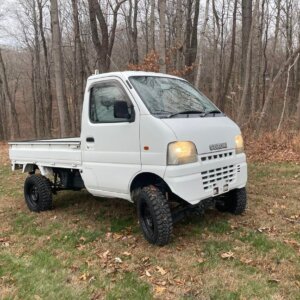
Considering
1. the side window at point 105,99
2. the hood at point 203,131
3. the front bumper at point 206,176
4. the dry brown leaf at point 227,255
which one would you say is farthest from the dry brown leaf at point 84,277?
the side window at point 105,99

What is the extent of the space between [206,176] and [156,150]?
0.78 metres

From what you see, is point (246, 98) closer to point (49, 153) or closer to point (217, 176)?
point (49, 153)

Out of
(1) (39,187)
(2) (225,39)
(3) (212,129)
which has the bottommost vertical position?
(1) (39,187)

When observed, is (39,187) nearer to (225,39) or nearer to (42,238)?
(42,238)

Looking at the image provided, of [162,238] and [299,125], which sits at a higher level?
[299,125]

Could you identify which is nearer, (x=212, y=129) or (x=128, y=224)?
(x=212, y=129)

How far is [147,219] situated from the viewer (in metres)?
5.45

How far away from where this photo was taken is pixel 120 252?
5.23 metres

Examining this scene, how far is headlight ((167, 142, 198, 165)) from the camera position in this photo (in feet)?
16.1

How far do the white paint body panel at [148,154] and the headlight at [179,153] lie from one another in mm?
64

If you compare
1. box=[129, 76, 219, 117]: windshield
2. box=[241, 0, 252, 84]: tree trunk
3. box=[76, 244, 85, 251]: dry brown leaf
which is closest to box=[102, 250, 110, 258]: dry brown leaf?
box=[76, 244, 85, 251]: dry brown leaf

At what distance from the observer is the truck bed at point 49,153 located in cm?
648

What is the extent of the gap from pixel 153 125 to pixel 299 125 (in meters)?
10.4

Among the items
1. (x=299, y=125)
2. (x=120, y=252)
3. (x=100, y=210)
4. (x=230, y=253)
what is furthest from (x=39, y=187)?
(x=299, y=125)
